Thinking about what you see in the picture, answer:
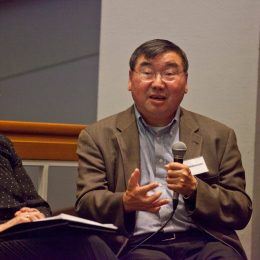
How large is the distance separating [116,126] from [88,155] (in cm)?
16

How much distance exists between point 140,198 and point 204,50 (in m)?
1.11

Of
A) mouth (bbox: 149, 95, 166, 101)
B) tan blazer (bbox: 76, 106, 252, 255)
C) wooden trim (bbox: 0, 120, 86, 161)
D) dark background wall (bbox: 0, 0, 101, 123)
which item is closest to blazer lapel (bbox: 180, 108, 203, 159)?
tan blazer (bbox: 76, 106, 252, 255)

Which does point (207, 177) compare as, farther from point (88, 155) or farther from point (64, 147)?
point (64, 147)

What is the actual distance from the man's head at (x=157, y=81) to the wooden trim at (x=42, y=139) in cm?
49

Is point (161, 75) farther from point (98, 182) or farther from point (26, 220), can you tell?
point (26, 220)

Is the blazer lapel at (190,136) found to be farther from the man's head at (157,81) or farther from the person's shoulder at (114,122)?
the person's shoulder at (114,122)

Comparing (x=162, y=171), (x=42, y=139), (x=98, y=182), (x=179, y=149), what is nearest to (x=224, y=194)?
(x=162, y=171)

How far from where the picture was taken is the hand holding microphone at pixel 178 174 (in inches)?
77.6

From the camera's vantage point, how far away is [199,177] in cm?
223

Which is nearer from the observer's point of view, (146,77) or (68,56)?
(146,77)

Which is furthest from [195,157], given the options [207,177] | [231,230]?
[231,230]

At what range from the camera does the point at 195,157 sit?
2244 millimetres

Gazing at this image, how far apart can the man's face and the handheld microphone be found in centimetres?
30

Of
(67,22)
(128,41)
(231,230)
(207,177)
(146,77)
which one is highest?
(67,22)
